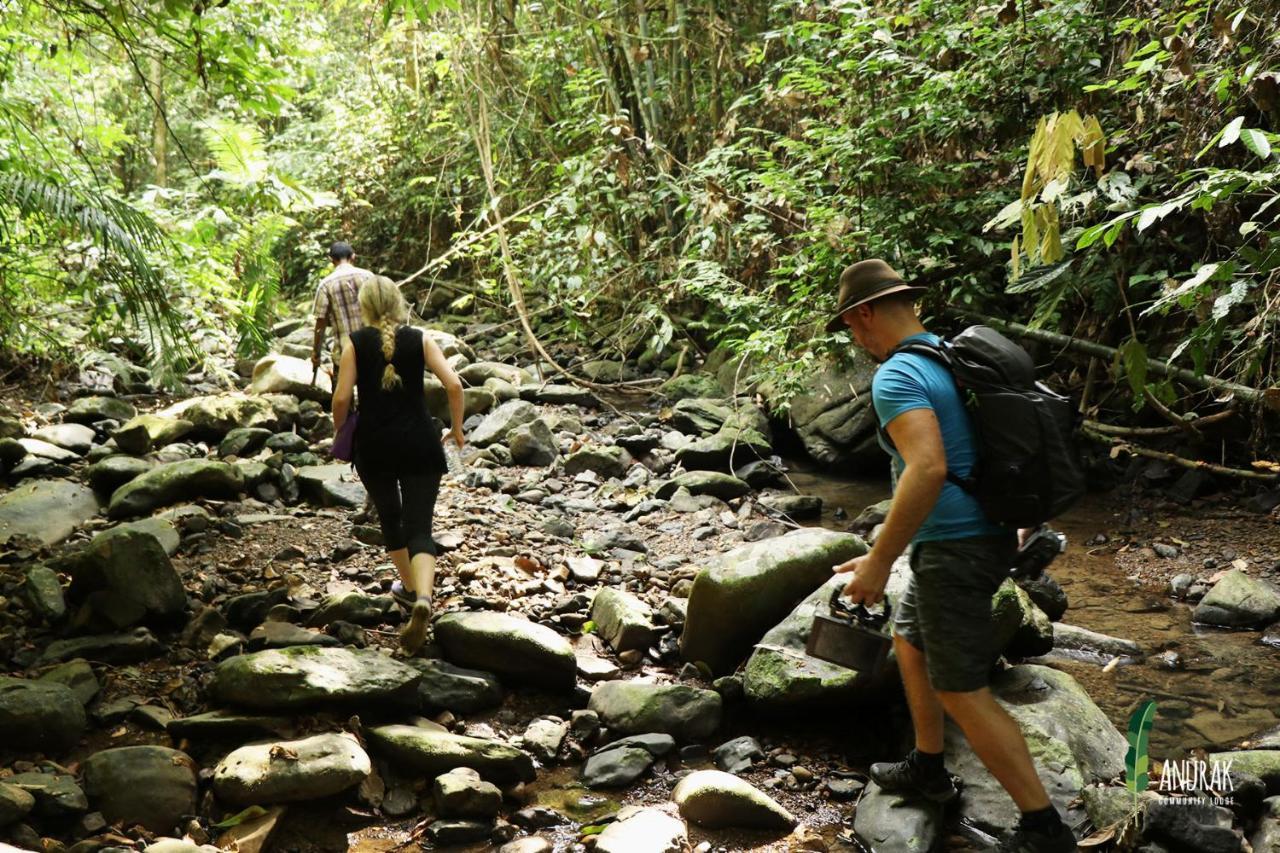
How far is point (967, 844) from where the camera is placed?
11.1 ft

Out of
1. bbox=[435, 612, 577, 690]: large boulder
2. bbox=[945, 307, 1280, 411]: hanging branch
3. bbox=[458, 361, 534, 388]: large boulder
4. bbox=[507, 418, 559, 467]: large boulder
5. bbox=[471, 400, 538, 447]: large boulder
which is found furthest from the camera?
bbox=[458, 361, 534, 388]: large boulder

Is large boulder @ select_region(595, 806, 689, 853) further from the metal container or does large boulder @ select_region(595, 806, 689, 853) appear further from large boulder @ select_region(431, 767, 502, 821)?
the metal container

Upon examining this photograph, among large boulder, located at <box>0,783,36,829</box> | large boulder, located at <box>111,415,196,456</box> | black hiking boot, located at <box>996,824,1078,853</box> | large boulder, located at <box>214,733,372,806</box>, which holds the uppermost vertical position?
large boulder, located at <box>111,415,196,456</box>

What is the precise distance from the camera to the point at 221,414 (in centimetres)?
844

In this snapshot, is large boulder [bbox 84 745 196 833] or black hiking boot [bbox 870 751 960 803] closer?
large boulder [bbox 84 745 196 833]

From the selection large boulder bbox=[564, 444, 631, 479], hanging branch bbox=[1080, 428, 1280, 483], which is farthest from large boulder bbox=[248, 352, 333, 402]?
hanging branch bbox=[1080, 428, 1280, 483]

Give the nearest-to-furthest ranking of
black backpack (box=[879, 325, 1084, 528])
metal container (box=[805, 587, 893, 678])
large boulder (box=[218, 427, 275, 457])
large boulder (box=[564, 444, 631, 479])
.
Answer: black backpack (box=[879, 325, 1084, 528]) → metal container (box=[805, 587, 893, 678]) → large boulder (box=[218, 427, 275, 457]) → large boulder (box=[564, 444, 631, 479])

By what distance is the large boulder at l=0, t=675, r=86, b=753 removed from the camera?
351 cm

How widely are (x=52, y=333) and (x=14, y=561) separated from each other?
3.78 meters

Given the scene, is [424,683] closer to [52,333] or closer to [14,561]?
[14,561]

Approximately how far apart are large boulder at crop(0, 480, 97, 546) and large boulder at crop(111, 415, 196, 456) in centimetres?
115

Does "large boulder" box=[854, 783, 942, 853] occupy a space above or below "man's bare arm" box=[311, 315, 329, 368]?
below

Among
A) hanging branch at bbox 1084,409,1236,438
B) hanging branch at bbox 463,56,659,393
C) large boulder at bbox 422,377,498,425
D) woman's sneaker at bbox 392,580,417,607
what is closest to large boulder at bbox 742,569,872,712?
woman's sneaker at bbox 392,580,417,607

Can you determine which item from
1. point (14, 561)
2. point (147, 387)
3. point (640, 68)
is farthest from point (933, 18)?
point (147, 387)
